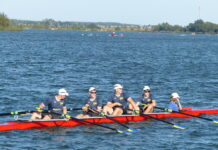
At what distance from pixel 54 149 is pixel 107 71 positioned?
3245cm

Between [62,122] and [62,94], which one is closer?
[62,94]

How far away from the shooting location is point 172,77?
49500 mm

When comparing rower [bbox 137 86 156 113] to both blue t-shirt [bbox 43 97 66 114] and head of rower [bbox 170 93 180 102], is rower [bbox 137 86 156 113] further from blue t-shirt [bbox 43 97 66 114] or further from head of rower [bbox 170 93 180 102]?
blue t-shirt [bbox 43 97 66 114]

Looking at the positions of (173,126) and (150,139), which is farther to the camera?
(173,126)

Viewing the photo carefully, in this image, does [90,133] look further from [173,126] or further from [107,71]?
[107,71]

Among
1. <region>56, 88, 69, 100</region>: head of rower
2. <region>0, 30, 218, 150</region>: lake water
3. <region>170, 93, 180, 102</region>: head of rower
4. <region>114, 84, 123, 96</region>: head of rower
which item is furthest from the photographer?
<region>170, 93, 180, 102</region>: head of rower

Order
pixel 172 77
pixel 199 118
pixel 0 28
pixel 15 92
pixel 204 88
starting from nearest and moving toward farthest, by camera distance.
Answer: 1. pixel 199 118
2. pixel 15 92
3. pixel 204 88
4. pixel 172 77
5. pixel 0 28

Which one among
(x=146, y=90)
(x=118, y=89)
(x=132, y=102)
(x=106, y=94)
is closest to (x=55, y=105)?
(x=118, y=89)

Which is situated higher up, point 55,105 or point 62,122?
point 55,105

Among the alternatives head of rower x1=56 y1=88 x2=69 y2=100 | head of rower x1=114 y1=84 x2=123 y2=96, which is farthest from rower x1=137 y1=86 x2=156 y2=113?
head of rower x1=56 y1=88 x2=69 y2=100

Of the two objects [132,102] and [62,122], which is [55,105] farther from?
[132,102]

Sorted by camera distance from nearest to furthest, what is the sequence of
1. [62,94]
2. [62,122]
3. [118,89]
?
[62,94]
[62,122]
[118,89]

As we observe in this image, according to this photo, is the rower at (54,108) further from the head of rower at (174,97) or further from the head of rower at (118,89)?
the head of rower at (174,97)

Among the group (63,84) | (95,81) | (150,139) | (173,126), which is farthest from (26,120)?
(95,81)
